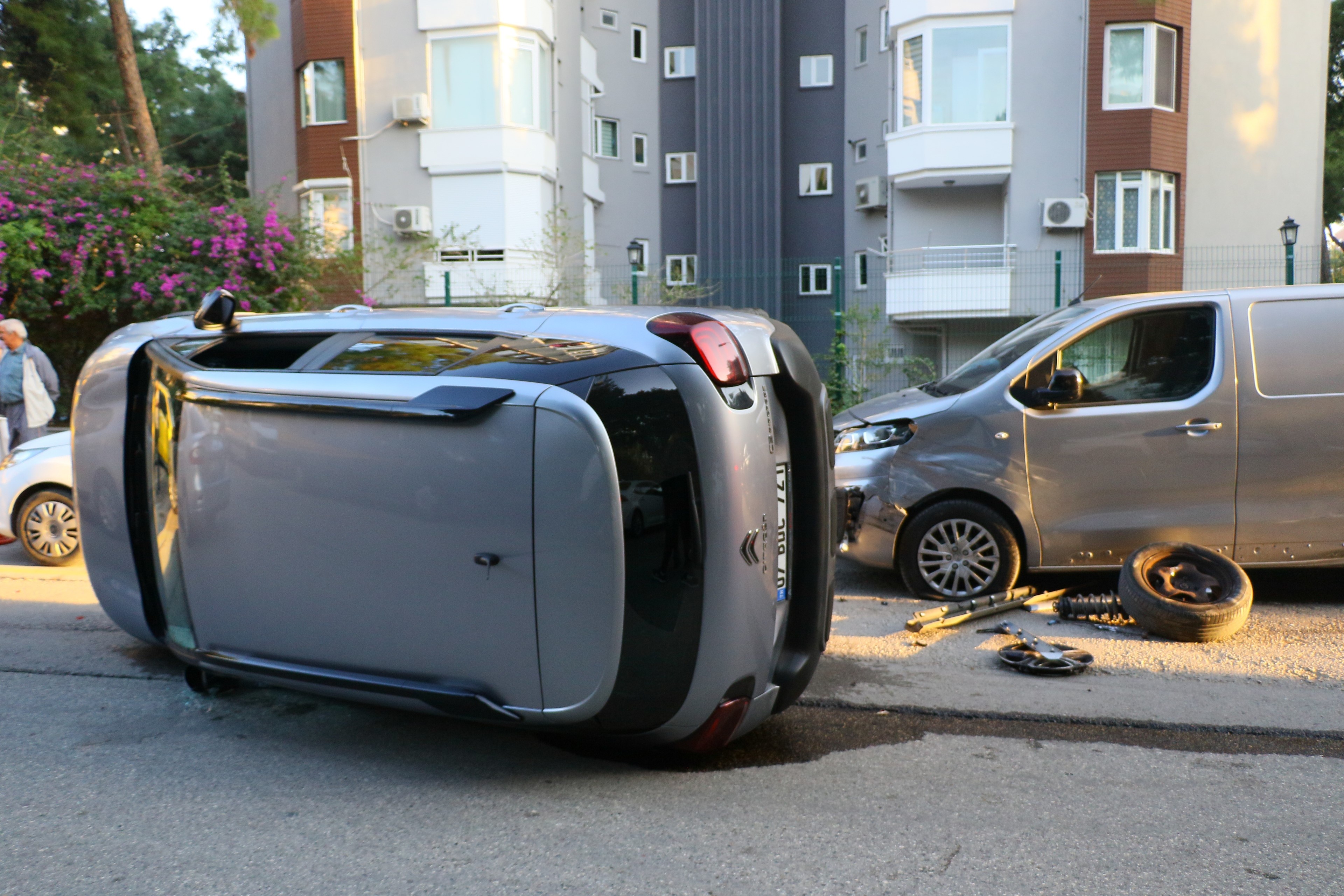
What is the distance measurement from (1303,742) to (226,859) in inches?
155

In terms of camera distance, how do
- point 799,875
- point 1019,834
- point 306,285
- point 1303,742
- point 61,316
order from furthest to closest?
point 306,285
point 61,316
point 1303,742
point 1019,834
point 799,875

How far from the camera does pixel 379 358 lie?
3900mm

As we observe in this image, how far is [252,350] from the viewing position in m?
4.28

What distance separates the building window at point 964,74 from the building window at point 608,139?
11224 mm

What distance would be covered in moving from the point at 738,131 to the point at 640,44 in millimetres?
4354

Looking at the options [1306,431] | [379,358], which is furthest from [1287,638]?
[379,358]

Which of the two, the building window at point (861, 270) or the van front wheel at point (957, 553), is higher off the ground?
the building window at point (861, 270)

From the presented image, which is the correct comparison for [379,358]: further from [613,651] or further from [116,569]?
[116,569]

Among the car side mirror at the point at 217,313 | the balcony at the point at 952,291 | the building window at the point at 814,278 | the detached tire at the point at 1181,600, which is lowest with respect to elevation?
the detached tire at the point at 1181,600

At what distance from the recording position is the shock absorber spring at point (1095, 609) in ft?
19.9

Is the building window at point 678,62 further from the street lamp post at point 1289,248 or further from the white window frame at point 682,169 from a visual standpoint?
the street lamp post at point 1289,248

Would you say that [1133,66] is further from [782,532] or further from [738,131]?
[782,532]

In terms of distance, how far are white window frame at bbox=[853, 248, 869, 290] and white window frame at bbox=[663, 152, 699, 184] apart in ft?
18.8

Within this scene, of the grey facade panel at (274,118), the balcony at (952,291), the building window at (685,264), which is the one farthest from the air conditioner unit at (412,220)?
the balcony at (952,291)
